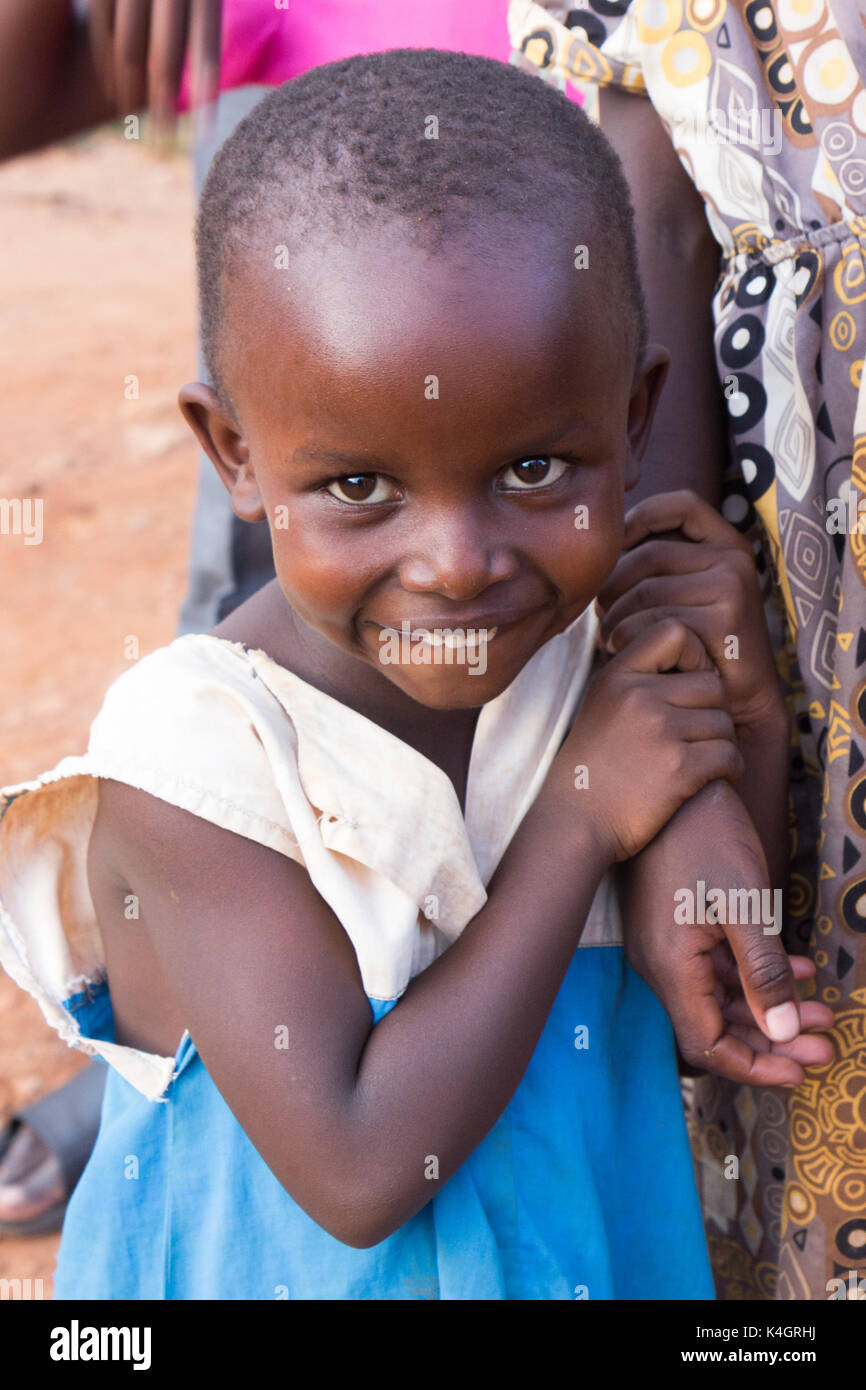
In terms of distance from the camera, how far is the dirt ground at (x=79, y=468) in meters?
4.08

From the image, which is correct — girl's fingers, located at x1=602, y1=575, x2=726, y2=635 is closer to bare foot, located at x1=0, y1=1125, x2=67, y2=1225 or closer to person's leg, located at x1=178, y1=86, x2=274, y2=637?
person's leg, located at x1=178, y1=86, x2=274, y2=637

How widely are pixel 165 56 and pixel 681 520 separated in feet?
2.61

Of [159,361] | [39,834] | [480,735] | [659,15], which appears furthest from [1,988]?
[159,361]

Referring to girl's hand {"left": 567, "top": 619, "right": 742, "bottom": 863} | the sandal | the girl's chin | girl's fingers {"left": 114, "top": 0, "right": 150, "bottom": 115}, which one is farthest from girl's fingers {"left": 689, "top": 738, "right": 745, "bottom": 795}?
the sandal

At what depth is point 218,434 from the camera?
1332 mm

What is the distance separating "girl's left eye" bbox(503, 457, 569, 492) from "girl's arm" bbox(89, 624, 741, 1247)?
350mm

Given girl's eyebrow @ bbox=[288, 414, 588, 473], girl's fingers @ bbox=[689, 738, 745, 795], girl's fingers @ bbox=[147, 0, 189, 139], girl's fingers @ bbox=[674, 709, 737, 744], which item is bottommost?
girl's fingers @ bbox=[689, 738, 745, 795]

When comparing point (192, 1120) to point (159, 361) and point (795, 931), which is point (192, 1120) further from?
point (159, 361)

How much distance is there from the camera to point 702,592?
1405 millimetres

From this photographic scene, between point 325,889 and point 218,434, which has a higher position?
point 218,434

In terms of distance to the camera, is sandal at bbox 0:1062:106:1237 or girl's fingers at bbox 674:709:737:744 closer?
girl's fingers at bbox 674:709:737:744

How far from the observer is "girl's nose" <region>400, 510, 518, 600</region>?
1.12 m

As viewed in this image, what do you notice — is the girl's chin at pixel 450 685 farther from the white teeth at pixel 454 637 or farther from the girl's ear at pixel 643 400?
the girl's ear at pixel 643 400
